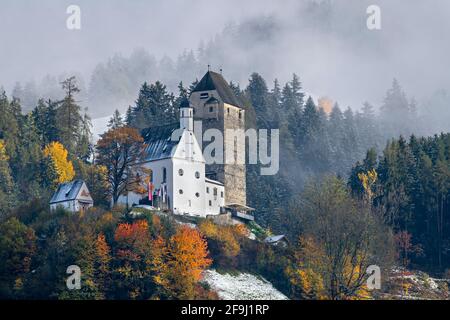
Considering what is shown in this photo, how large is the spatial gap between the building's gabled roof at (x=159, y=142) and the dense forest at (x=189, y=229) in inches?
80.4

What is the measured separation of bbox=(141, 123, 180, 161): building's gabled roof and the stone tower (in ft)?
14.4

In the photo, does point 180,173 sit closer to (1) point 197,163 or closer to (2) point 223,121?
(1) point 197,163

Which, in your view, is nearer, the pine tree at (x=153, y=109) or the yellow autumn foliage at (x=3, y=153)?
the yellow autumn foliage at (x=3, y=153)

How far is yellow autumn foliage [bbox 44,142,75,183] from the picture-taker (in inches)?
4053

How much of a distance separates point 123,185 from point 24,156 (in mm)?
17035

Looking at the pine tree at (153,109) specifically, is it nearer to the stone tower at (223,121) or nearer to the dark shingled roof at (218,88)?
the dark shingled roof at (218,88)

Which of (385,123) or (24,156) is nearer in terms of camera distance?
(24,156)

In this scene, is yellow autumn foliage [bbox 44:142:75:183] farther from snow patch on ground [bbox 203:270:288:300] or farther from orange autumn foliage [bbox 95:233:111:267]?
snow patch on ground [bbox 203:270:288:300]

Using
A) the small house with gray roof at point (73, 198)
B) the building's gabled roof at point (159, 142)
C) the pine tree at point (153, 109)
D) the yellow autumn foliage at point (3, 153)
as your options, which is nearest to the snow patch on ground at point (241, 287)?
the small house with gray roof at point (73, 198)

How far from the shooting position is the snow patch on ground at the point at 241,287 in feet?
265
